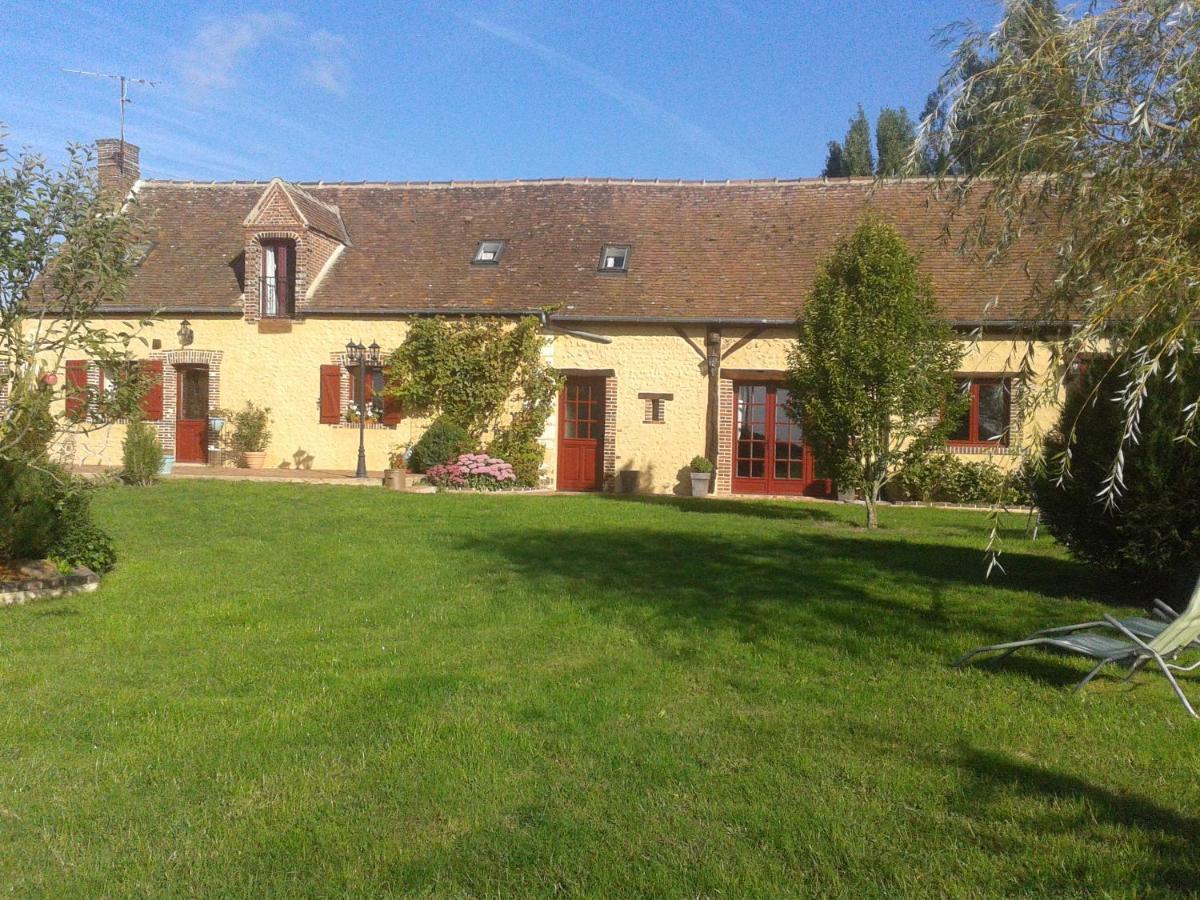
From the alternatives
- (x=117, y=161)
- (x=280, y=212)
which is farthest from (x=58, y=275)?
(x=117, y=161)

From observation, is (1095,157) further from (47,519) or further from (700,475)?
(700,475)

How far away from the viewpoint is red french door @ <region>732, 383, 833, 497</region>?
1728 cm

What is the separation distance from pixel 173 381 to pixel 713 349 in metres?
10.1

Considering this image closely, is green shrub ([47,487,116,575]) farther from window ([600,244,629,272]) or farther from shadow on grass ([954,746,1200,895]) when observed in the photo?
window ([600,244,629,272])

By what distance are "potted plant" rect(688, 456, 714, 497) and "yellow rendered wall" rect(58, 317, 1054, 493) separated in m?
0.58

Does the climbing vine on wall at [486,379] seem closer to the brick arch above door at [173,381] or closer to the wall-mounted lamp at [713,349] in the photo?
the wall-mounted lamp at [713,349]

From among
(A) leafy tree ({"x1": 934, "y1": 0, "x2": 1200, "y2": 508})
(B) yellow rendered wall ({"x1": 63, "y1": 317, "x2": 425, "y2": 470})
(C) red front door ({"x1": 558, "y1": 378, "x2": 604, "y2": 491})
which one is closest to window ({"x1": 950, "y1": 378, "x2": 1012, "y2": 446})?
(C) red front door ({"x1": 558, "y1": 378, "x2": 604, "y2": 491})

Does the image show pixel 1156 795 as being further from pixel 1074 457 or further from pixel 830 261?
pixel 830 261

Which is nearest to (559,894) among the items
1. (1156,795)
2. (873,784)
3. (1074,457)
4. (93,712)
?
(873,784)

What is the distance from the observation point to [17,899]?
3.03 metres

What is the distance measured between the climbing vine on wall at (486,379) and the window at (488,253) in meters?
1.65

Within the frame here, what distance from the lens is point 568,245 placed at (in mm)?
19141

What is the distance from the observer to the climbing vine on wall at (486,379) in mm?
17656

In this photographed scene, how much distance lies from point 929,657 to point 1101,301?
2195mm
